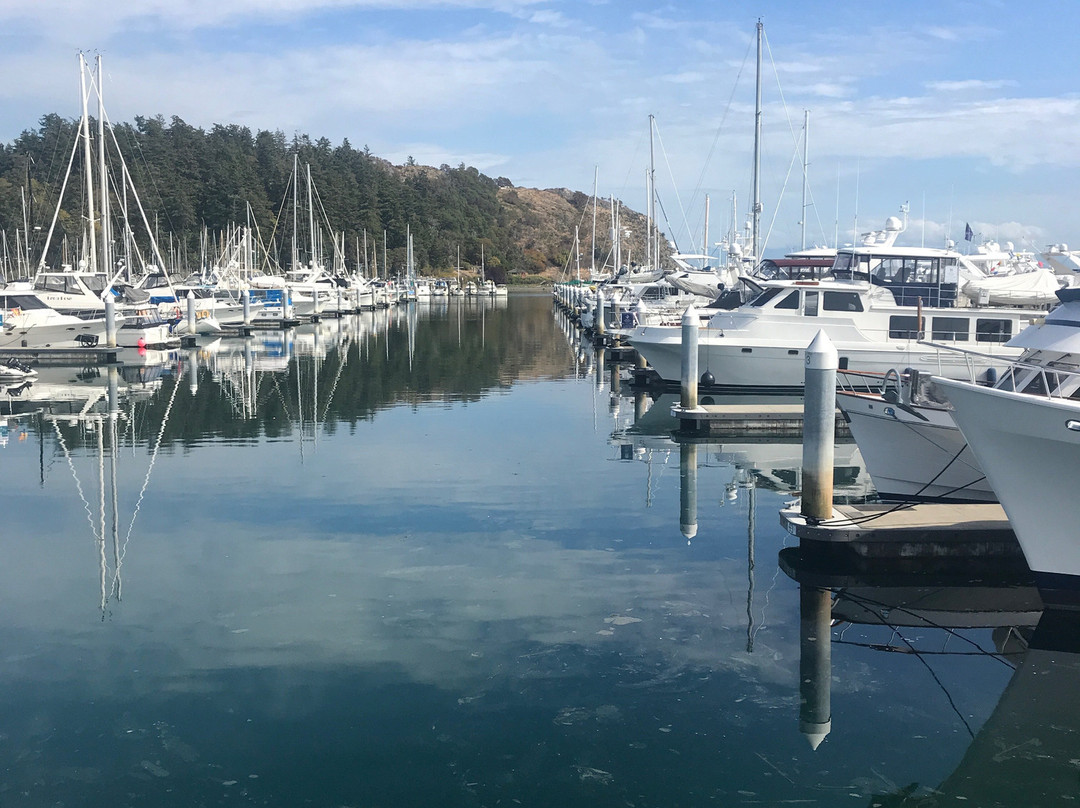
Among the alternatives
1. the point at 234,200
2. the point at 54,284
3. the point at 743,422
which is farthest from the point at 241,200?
the point at 743,422

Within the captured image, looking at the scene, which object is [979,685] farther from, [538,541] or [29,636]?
[29,636]

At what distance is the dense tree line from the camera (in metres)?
94.6

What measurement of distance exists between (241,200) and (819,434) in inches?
4119

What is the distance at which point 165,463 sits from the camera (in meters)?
19.2

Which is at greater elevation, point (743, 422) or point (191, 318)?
point (191, 318)

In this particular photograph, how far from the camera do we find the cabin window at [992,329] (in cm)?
2662

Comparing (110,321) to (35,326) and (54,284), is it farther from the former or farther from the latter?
(54,284)

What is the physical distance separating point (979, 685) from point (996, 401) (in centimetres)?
288

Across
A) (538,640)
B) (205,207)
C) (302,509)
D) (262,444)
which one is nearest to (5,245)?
(205,207)

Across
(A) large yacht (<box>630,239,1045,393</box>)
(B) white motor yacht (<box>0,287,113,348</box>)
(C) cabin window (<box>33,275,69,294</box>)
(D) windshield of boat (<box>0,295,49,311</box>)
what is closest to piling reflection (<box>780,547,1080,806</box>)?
(A) large yacht (<box>630,239,1045,393</box>)

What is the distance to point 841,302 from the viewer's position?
27.5 m

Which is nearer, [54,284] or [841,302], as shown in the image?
[841,302]

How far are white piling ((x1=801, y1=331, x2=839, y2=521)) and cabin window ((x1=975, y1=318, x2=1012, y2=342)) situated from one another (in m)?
15.7

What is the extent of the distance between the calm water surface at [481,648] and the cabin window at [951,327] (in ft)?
29.6
